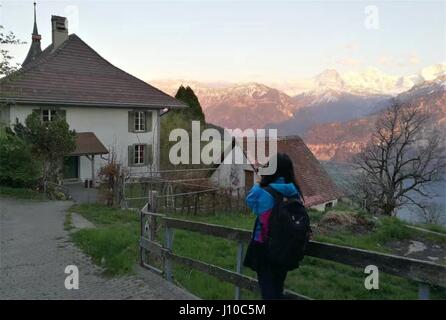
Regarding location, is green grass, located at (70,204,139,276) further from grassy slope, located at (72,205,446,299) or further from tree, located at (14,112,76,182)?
tree, located at (14,112,76,182)

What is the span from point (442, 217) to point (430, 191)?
3.20m

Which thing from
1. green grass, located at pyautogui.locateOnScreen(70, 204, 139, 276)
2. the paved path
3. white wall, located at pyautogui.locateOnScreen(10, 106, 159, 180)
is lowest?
the paved path

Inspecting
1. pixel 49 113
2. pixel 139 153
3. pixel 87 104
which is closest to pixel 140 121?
pixel 139 153

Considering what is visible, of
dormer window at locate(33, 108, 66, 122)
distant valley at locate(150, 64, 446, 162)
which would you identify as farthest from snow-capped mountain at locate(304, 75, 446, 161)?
dormer window at locate(33, 108, 66, 122)

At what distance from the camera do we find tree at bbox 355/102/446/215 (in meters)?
34.0

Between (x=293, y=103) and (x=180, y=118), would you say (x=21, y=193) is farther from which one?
(x=293, y=103)

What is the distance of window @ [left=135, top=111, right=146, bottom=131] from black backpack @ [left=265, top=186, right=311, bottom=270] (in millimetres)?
28812

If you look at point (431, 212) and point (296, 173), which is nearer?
point (296, 173)

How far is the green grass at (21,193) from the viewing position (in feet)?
67.1

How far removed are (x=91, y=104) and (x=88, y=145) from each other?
2745 mm

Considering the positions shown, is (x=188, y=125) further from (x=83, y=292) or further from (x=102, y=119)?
(x=83, y=292)

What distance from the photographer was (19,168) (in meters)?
21.7

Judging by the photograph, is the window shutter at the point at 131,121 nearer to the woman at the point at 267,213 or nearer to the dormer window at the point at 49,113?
the dormer window at the point at 49,113
